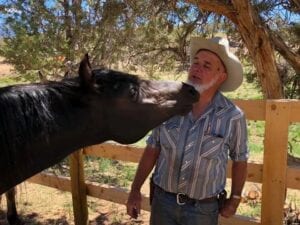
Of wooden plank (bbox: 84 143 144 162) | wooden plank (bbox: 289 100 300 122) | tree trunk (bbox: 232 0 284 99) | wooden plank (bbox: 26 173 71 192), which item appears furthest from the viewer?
wooden plank (bbox: 26 173 71 192)

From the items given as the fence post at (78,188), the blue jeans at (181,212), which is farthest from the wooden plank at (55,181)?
the blue jeans at (181,212)

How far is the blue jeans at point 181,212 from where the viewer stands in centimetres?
272

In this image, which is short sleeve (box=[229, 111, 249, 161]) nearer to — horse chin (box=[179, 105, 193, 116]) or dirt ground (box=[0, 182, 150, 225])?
horse chin (box=[179, 105, 193, 116])

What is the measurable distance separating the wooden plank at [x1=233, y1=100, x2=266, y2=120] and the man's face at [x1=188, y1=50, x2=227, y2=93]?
85 cm

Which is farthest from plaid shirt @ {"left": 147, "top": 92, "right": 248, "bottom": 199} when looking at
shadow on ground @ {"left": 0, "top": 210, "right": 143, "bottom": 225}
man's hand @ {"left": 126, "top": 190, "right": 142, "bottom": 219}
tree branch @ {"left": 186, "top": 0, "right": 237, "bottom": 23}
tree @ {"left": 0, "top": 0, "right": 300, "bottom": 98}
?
tree @ {"left": 0, "top": 0, "right": 300, "bottom": 98}

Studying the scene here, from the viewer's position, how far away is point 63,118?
2566mm

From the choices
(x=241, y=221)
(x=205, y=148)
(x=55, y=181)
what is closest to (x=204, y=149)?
(x=205, y=148)

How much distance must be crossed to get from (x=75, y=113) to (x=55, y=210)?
3.48 metres

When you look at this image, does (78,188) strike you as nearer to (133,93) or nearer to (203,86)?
(133,93)

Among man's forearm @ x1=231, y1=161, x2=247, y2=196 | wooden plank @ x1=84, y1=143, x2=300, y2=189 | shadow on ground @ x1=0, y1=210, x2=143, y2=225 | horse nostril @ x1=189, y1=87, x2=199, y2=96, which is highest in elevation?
horse nostril @ x1=189, y1=87, x2=199, y2=96

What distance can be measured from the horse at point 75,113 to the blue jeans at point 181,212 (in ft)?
1.37

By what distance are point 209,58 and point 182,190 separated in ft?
2.62

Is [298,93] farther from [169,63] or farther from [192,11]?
[169,63]

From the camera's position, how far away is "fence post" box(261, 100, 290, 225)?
3.42 meters
